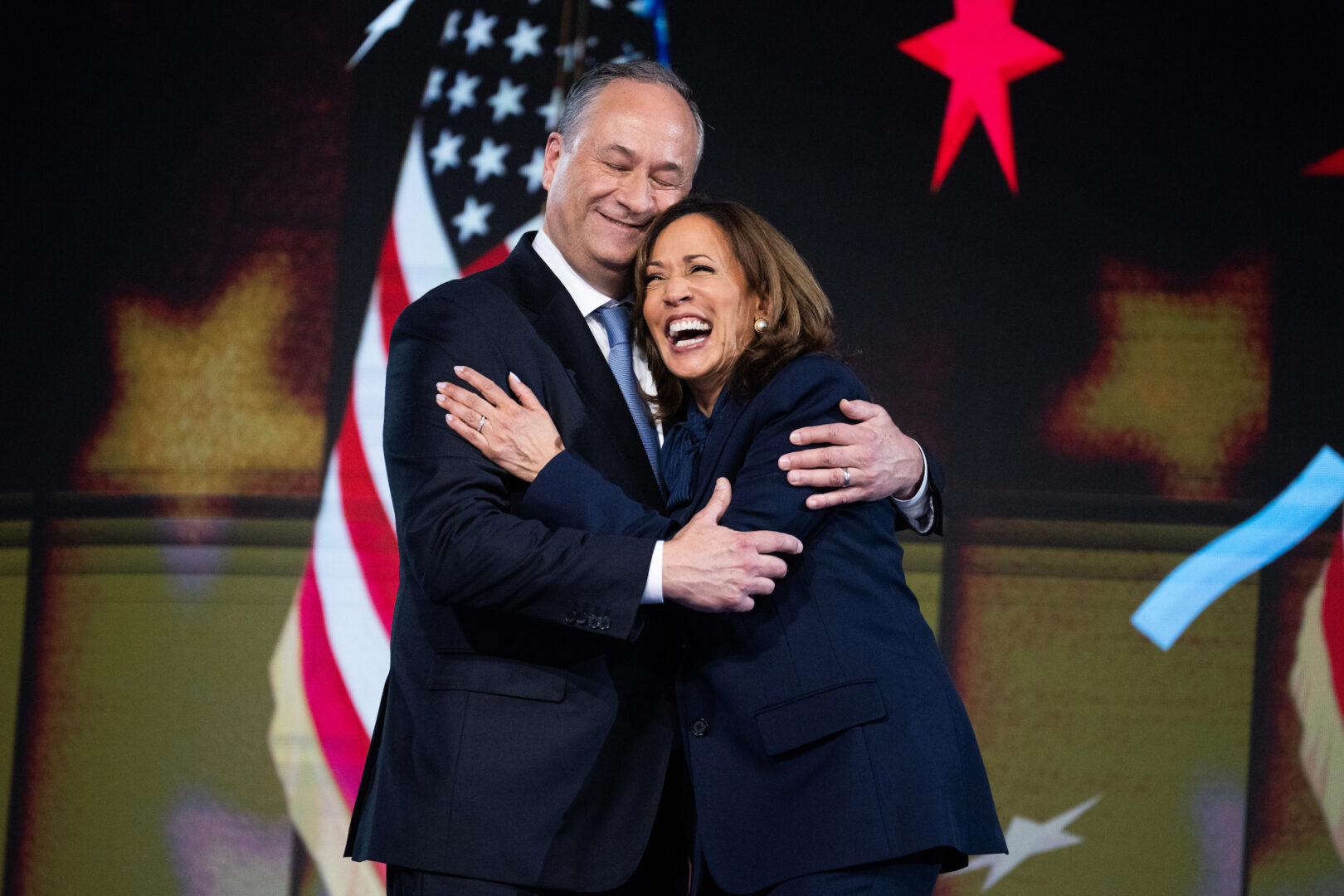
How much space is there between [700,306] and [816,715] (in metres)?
0.67

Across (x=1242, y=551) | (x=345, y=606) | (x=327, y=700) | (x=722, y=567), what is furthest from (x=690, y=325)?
(x=1242, y=551)

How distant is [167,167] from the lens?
3.30 metres

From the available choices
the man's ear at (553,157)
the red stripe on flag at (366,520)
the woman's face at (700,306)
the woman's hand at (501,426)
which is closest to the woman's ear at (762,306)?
the woman's face at (700,306)

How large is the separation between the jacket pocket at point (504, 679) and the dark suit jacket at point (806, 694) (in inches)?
7.3

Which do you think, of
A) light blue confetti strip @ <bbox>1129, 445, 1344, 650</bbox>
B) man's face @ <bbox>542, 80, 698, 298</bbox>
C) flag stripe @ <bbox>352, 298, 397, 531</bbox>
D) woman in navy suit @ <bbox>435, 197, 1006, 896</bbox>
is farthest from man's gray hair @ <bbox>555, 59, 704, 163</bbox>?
light blue confetti strip @ <bbox>1129, 445, 1344, 650</bbox>

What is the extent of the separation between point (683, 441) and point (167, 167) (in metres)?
2.22

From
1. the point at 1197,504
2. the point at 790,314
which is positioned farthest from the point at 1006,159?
the point at 790,314

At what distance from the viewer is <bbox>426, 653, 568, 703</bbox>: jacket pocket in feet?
5.42

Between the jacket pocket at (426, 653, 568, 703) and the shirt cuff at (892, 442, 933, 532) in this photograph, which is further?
the shirt cuff at (892, 442, 933, 532)

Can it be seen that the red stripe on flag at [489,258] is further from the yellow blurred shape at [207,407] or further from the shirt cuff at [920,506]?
the shirt cuff at [920,506]

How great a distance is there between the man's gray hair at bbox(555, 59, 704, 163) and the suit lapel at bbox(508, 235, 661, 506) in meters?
0.43

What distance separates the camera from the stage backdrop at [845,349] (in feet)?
10.6

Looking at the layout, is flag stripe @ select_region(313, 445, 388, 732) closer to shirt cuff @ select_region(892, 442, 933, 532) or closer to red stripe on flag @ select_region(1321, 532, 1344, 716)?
shirt cuff @ select_region(892, 442, 933, 532)

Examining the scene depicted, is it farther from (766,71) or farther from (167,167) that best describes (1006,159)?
(167,167)
